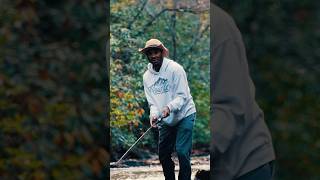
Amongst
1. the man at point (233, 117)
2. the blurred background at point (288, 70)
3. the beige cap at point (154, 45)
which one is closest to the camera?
the beige cap at point (154, 45)

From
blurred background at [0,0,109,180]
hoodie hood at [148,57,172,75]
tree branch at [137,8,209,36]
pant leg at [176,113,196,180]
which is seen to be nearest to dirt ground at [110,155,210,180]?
pant leg at [176,113,196,180]

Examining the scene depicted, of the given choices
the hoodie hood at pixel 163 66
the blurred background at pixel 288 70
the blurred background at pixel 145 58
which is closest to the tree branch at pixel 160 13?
the blurred background at pixel 145 58

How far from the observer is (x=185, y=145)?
3029mm

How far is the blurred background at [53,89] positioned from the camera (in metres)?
3.74

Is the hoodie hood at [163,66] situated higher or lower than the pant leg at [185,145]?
higher

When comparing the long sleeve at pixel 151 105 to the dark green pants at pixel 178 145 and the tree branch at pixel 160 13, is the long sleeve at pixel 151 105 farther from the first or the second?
the tree branch at pixel 160 13

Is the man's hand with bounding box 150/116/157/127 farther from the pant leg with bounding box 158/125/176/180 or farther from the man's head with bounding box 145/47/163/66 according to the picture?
the man's head with bounding box 145/47/163/66

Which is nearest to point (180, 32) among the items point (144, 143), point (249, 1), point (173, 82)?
point (173, 82)

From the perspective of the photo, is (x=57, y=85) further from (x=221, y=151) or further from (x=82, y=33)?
(x=221, y=151)

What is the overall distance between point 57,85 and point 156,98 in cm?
84

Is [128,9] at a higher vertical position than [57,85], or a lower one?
higher

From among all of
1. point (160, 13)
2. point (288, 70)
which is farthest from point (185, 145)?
point (288, 70)

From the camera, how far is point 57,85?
378 centimetres

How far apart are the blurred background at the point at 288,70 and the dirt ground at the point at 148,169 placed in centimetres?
79
